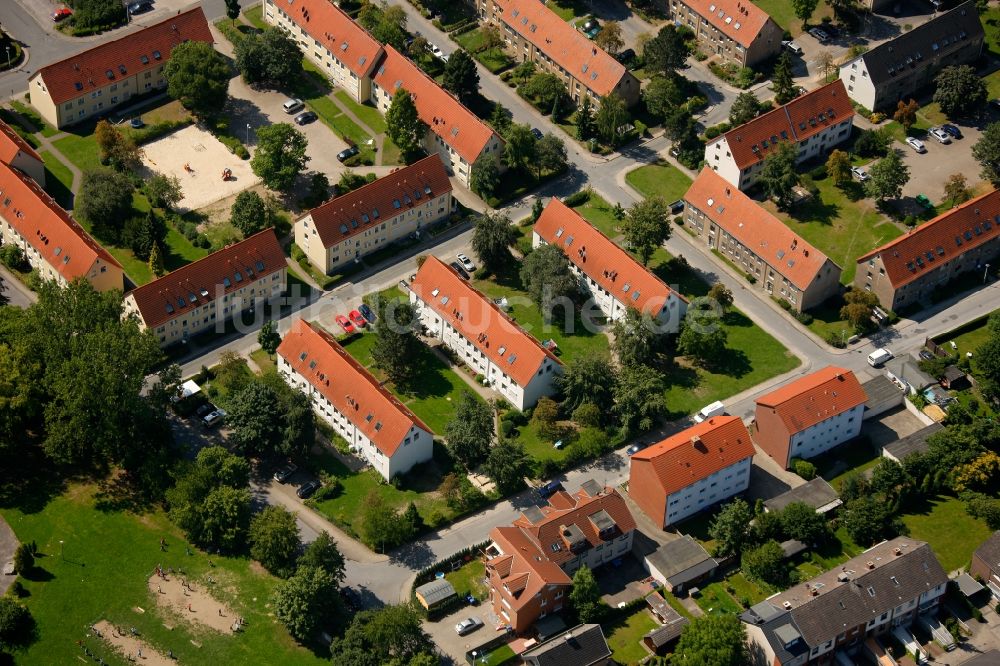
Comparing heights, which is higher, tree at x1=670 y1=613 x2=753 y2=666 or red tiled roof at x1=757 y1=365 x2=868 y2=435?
red tiled roof at x1=757 y1=365 x2=868 y2=435

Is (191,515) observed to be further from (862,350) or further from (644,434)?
(862,350)

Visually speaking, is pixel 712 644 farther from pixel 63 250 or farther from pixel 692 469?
pixel 63 250

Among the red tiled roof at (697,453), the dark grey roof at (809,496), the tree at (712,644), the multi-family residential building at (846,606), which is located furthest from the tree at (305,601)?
the dark grey roof at (809,496)

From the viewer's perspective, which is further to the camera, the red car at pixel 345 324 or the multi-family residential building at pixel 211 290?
the red car at pixel 345 324

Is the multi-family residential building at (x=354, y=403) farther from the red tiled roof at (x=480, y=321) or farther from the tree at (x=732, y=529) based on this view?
the tree at (x=732, y=529)

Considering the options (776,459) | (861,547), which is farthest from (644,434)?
(861,547)

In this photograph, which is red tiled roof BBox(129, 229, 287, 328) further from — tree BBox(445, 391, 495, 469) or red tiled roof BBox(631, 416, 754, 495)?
red tiled roof BBox(631, 416, 754, 495)

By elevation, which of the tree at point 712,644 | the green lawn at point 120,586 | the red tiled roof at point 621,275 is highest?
the red tiled roof at point 621,275

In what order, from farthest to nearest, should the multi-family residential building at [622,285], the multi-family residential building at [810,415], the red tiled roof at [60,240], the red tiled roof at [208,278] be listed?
the red tiled roof at [60,240] < the multi-family residential building at [622,285] < the red tiled roof at [208,278] < the multi-family residential building at [810,415]

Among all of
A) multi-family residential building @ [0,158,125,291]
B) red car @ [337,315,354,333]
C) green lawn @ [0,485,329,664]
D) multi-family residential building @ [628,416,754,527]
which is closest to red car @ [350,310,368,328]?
red car @ [337,315,354,333]
